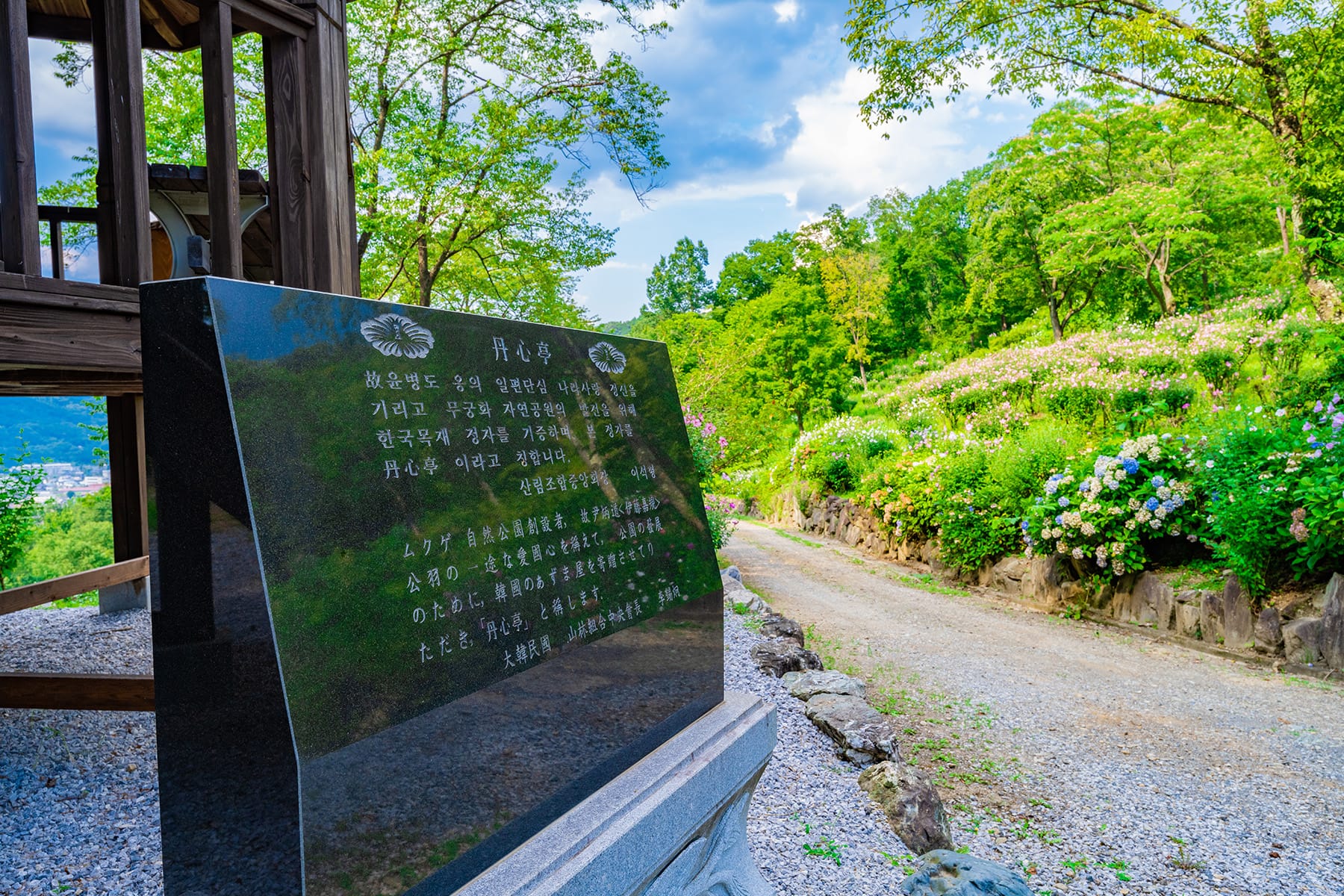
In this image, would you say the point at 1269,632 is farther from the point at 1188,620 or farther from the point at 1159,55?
the point at 1159,55

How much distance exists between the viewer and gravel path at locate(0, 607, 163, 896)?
2.51 meters

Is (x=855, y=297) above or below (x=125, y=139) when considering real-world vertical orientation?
above

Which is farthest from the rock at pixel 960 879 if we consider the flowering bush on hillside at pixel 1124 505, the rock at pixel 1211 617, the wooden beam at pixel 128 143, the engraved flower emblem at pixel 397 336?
the flowering bush on hillside at pixel 1124 505

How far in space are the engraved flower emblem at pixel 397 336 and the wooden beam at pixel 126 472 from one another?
18.3ft

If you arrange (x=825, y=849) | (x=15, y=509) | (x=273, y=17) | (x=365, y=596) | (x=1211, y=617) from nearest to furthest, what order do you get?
(x=365, y=596)
(x=825, y=849)
(x=273, y=17)
(x=1211, y=617)
(x=15, y=509)

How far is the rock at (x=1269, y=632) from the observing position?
5.92 m

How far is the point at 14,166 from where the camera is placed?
8.64 feet

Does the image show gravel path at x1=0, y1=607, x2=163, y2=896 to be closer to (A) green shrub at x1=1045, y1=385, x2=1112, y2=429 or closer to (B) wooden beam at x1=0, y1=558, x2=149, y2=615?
(B) wooden beam at x1=0, y1=558, x2=149, y2=615

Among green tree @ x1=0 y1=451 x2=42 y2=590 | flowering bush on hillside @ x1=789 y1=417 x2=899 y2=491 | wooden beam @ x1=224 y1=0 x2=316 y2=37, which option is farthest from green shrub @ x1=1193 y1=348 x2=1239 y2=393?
green tree @ x1=0 y1=451 x2=42 y2=590

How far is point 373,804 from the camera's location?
150 centimetres

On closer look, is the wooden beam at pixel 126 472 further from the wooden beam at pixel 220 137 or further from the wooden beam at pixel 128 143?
the wooden beam at pixel 128 143

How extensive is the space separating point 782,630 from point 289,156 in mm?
4609

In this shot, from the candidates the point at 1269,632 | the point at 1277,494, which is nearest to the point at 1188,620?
the point at 1269,632

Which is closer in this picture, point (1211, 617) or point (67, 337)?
point (67, 337)
